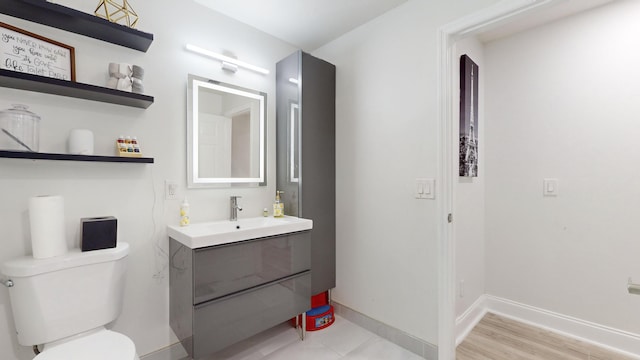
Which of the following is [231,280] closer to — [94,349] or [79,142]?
[94,349]

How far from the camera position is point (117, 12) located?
58.9 inches

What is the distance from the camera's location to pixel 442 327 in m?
1.73

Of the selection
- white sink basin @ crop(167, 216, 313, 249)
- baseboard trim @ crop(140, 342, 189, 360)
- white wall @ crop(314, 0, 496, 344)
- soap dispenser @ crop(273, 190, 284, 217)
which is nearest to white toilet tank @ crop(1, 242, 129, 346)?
white sink basin @ crop(167, 216, 313, 249)

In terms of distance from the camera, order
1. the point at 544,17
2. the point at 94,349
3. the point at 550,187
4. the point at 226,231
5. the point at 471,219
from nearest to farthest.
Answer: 1. the point at 94,349
2. the point at 226,231
3. the point at 544,17
4. the point at 550,187
5. the point at 471,219

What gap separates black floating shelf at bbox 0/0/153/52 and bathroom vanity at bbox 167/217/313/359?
1.13 metres

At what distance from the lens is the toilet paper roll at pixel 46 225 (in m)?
1.23

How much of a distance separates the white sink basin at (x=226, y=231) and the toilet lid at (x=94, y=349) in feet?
1.60

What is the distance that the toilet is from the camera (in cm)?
115

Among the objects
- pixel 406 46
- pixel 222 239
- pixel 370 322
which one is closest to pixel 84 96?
pixel 222 239

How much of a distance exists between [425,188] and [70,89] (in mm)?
2082

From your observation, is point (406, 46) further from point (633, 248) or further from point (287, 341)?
point (287, 341)

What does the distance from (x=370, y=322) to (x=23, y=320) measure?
6.66ft

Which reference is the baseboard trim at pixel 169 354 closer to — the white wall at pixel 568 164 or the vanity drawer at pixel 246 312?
the vanity drawer at pixel 246 312

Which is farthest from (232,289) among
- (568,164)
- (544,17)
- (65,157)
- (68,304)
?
(544,17)
